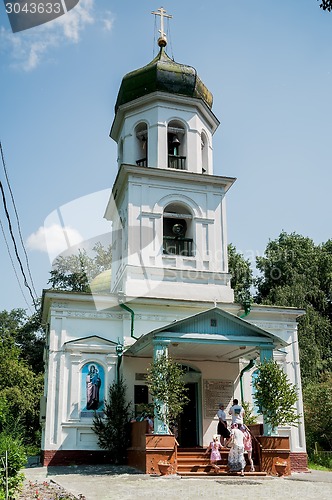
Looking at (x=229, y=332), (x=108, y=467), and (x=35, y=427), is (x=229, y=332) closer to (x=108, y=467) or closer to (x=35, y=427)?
(x=108, y=467)

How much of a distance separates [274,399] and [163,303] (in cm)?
497

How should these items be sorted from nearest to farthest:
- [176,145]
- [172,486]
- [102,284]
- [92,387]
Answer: [172,486], [92,387], [176,145], [102,284]

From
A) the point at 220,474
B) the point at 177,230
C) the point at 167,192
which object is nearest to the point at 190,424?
the point at 220,474

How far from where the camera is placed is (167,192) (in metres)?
20.1

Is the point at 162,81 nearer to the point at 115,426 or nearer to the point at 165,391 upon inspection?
the point at 165,391

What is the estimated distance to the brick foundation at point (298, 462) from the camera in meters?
17.5

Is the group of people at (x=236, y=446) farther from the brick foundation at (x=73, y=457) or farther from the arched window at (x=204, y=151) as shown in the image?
the arched window at (x=204, y=151)

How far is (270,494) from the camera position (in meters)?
10.6

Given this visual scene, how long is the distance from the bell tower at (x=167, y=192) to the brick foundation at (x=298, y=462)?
5.24 meters

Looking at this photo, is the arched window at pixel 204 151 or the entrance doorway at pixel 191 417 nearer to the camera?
the entrance doorway at pixel 191 417

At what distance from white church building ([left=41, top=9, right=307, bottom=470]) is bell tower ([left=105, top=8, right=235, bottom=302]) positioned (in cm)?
4

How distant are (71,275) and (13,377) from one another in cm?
964

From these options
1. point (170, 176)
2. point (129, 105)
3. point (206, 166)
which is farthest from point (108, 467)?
point (129, 105)

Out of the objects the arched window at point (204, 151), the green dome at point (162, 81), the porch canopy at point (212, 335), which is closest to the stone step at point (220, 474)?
the porch canopy at point (212, 335)
